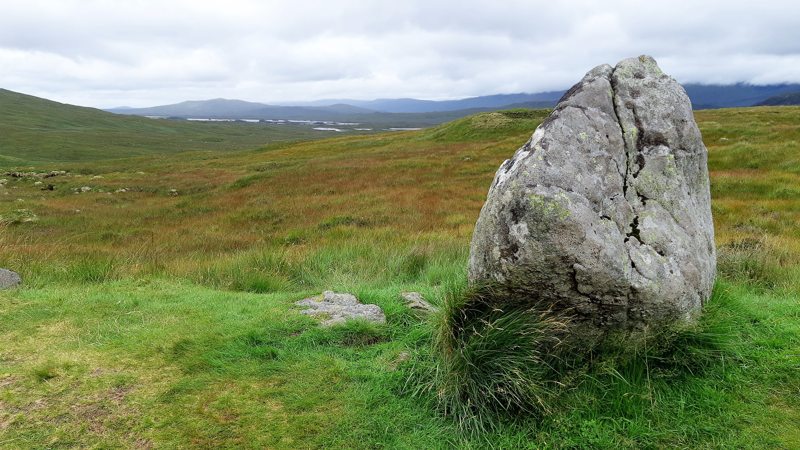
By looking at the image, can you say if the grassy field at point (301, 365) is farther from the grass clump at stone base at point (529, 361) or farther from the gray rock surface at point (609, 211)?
the gray rock surface at point (609, 211)

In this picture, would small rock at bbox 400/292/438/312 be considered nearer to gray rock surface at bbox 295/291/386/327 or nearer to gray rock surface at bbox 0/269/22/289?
gray rock surface at bbox 295/291/386/327

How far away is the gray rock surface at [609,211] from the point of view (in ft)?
16.9

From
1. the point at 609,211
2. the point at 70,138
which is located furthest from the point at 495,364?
the point at 70,138

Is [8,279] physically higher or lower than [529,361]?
lower

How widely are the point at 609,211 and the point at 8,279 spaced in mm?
10442

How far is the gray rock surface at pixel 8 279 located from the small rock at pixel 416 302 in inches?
286

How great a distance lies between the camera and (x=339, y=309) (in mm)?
7379

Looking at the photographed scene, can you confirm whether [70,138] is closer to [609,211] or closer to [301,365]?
[301,365]

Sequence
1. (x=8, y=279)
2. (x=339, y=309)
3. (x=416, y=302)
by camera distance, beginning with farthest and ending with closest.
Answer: (x=8, y=279) < (x=416, y=302) < (x=339, y=309)

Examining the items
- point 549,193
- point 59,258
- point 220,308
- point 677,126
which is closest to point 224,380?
point 220,308

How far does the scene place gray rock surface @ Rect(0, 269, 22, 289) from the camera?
900 cm

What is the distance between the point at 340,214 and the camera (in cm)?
2069

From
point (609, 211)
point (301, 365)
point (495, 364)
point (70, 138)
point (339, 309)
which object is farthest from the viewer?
point (70, 138)

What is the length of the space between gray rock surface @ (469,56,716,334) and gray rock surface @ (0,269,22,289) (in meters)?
8.64
